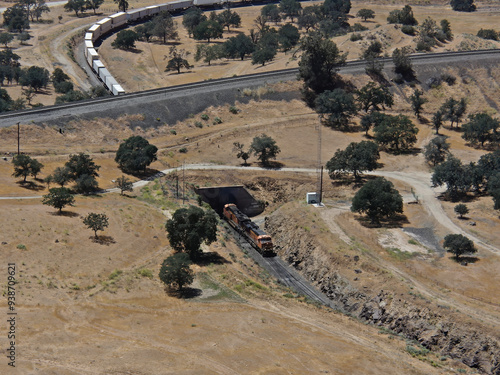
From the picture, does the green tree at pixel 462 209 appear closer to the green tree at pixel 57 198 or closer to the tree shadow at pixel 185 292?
the tree shadow at pixel 185 292

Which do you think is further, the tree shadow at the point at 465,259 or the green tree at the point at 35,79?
the green tree at the point at 35,79

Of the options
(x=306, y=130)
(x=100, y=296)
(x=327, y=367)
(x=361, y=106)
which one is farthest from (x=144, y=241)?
(x=361, y=106)

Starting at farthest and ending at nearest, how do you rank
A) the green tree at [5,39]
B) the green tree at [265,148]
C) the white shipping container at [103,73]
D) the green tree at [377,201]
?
the green tree at [5,39] < the white shipping container at [103,73] < the green tree at [265,148] < the green tree at [377,201]

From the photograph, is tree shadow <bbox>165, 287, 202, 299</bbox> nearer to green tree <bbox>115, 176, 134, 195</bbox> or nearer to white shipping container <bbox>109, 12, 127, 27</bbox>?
green tree <bbox>115, 176, 134, 195</bbox>

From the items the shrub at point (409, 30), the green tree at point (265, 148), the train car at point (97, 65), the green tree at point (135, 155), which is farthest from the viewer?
the shrub at point (409, 30)

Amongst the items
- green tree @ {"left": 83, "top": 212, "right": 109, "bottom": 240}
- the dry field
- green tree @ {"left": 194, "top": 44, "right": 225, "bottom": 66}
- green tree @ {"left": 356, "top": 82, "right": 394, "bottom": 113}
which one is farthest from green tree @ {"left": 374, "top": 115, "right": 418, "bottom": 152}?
green tree @ {"left": 194, "top": 44, "right": 225, "bottom": 66}

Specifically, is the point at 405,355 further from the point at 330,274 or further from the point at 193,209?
the point at 193,209

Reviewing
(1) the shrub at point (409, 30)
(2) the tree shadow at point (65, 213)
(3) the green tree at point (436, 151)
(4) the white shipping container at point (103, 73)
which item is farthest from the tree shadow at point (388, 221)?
(1) the shrub at point (409, 30)
